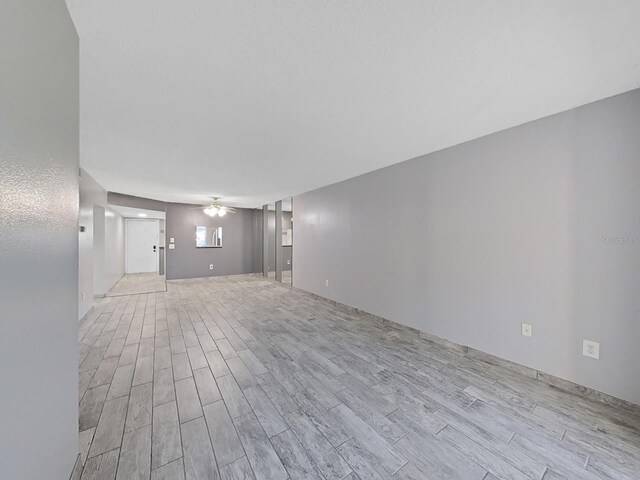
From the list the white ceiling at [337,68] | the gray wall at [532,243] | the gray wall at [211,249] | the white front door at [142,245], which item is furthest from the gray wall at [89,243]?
the gray wall at [532,243]

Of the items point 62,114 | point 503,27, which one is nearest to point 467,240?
point 503,27

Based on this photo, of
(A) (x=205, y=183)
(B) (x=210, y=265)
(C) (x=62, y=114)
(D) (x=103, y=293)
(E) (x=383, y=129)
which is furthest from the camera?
(B) (x=210, y=265)

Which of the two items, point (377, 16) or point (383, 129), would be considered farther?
point (383, 129)

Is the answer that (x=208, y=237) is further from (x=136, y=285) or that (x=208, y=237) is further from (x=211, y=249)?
(x=136, y=285)

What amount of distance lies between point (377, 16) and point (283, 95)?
846mm

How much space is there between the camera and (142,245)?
854 centimetres

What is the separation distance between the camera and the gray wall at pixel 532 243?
183 cm

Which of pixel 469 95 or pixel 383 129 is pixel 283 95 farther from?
pixel 469 95

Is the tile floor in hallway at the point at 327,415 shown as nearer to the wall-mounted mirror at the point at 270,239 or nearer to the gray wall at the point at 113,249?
the gray wall at the point at 113,249

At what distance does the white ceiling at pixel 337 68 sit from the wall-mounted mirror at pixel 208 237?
4.98 meters

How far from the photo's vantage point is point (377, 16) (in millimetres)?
1183

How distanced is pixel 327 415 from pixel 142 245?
9.41 metres

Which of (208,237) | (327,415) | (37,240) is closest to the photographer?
(37,240)

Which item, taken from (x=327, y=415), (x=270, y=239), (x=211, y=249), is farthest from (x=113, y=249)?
(x=327, y=415)
